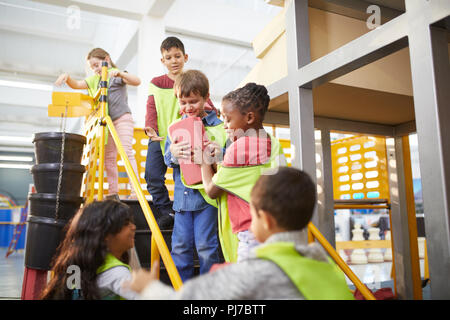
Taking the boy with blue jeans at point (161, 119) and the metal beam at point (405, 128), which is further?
the metal beam at point (405, 128)

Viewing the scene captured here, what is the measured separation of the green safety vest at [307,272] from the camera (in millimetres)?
896

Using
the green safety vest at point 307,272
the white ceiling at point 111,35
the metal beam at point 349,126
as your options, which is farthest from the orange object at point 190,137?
the white ceiling at point 111,35

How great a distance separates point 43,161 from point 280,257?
258cm

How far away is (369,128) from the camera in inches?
142

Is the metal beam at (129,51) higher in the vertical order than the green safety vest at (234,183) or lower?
higher

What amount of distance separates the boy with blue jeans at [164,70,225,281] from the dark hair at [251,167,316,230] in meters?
0.93

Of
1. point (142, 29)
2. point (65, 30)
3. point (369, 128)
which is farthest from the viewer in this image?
point (65, 30)

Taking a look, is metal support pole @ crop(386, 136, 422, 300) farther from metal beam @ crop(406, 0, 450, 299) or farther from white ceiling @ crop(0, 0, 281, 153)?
white ceiling @ crop(0, 0, 281, 153)

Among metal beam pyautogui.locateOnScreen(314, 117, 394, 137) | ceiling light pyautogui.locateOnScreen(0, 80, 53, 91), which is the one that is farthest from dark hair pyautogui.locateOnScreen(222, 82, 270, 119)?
ceiling light pyautogui.locateOnScreen(0, 80, 53, 91)

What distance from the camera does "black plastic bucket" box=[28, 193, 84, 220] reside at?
2.82 metres

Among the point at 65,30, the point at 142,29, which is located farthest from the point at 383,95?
the point at 65,30

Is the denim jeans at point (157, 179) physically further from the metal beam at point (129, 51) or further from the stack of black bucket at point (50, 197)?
the metal beam at point (129, 51)

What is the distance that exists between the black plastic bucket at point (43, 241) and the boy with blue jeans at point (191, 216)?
1222 mm

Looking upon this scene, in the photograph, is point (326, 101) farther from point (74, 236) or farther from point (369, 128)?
point (74, 236)
